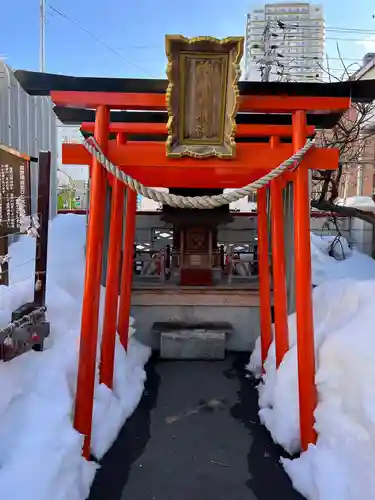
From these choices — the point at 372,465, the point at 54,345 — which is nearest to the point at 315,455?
the point at 372,465

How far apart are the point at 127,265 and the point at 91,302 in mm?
2408

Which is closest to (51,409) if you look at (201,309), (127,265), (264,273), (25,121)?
(127,265)

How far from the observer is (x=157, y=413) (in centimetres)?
488

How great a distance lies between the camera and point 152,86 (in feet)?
12.4

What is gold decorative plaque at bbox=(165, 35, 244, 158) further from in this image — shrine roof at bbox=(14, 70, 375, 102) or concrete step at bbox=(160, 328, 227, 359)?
concrete step at bbox=(160, 328, 227, 359)

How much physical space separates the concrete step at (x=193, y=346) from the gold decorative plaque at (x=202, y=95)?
3.91m

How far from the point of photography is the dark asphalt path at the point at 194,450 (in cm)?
348

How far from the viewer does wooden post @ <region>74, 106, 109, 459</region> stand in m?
3.73

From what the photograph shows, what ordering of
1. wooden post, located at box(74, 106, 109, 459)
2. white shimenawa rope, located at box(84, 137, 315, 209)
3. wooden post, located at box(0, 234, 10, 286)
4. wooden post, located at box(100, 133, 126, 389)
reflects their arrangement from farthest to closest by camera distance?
wooden post, located at box(100, 133, 126, 389)
wooden post, located at box(0, 234, 10, 286)
wooden post, located at box(74, 106, 109, 459)
white shimenawa rope, located at box(84, 137, 315, 209)

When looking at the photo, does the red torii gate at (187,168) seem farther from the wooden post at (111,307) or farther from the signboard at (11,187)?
the wooden post at (111,307)

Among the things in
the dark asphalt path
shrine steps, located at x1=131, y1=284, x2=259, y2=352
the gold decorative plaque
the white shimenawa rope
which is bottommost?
the dark asphalt path

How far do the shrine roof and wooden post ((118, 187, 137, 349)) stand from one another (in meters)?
2.43

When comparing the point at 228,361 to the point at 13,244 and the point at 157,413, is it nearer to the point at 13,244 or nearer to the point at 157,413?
the point at 157,413

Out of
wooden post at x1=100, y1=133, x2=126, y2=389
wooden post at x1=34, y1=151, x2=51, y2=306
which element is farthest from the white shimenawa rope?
wooden post at x1=100, y1=133, x2=126, y2=389
